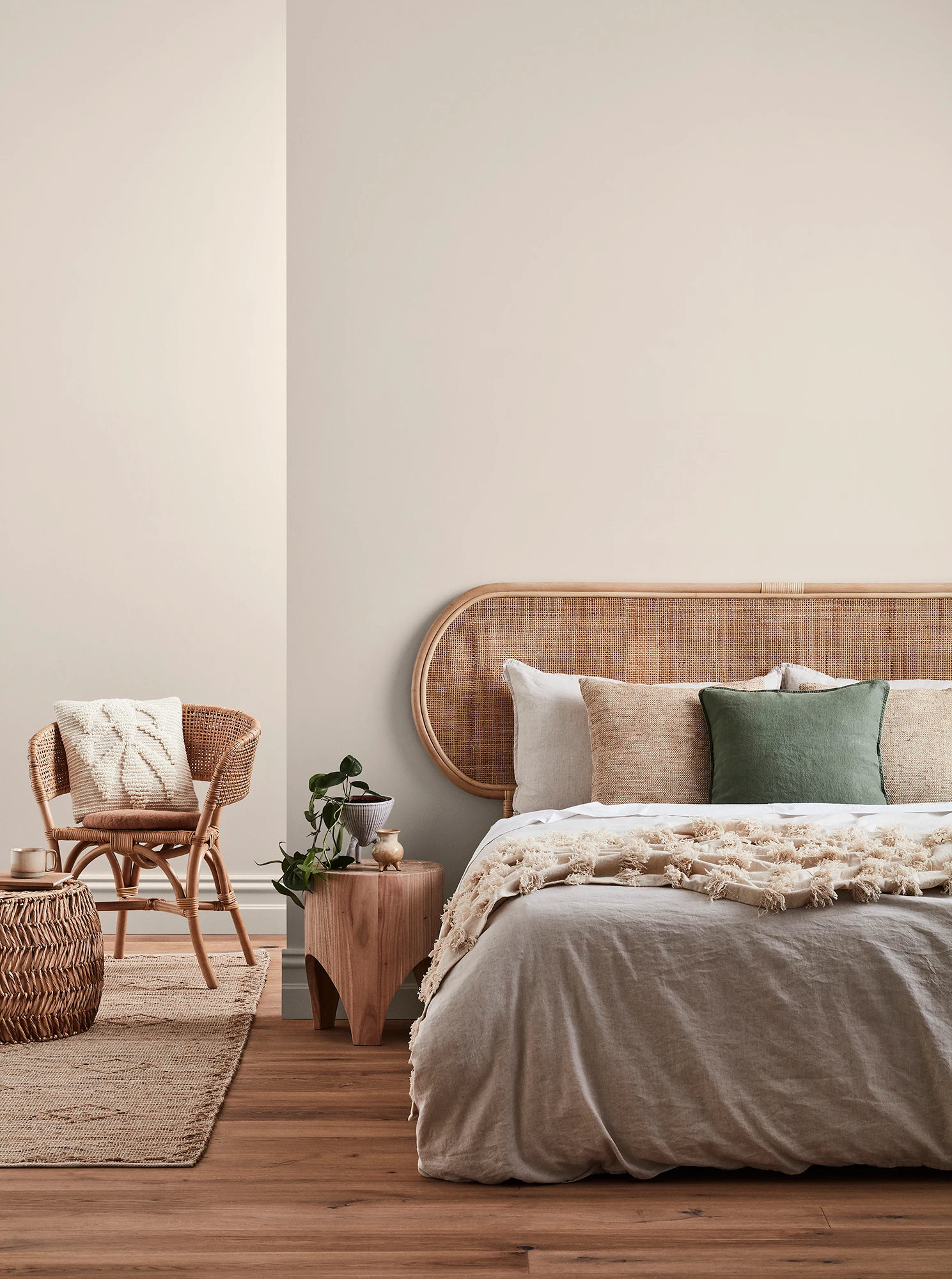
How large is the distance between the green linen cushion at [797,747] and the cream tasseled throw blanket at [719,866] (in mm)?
486

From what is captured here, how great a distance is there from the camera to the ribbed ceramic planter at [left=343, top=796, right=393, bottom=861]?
3.01 m

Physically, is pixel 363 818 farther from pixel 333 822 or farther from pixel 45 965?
pixel 45 965

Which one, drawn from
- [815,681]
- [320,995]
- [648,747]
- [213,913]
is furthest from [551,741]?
[213,913]

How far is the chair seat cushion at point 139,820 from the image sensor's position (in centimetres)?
330

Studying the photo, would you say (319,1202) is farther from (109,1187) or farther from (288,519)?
(288,519)

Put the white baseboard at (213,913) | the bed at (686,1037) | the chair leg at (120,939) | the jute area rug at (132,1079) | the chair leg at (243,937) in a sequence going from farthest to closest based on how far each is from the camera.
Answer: the white baseboard at (213,913), the chair leg at (120,939), the chair leg at (243,937), the jute area rug at (132,1079), the bed at (686,1037)

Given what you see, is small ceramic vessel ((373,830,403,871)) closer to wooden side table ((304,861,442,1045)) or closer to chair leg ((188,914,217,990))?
wooden side table ((304,861,442,1045))

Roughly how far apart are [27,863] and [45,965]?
277 mm

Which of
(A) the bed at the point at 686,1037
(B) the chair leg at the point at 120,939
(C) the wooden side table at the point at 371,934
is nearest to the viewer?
(A) the bed at the point at 686,1037

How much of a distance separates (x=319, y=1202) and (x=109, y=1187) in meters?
0.38

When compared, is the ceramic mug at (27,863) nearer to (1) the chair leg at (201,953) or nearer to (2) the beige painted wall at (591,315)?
(1) the chair leg at (201,953)

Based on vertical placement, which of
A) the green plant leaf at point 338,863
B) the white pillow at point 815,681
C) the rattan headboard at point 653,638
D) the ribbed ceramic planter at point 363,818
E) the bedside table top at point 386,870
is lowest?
the bedside table top at point 386,870

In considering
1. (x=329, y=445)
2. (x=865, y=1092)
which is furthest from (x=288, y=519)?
(x=865, y=1092)

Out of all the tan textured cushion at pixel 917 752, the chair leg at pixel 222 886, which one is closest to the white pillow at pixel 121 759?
the chair leg at pixel 222 886
